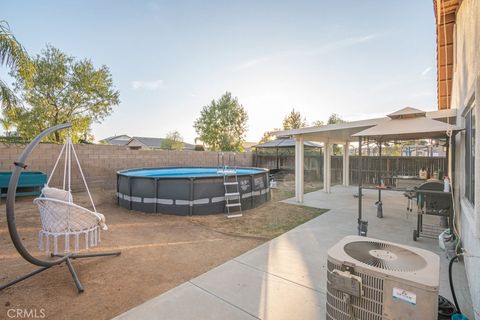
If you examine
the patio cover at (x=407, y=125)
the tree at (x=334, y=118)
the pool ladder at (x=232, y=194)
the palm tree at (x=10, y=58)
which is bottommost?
the pool ladder at (x=232, y=194)

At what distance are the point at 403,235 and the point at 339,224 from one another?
4.22ft

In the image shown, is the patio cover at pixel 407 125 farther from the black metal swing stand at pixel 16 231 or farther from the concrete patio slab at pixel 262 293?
the black metal swing stand at pixel 16 231

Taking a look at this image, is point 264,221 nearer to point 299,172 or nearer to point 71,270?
point 299,172

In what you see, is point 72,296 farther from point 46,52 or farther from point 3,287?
point 46,52

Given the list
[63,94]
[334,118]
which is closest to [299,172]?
[63,94]

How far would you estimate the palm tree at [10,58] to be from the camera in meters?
5.84

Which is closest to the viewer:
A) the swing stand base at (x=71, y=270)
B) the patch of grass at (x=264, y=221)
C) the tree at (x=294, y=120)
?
the swing stand base at (x=71, y=270)

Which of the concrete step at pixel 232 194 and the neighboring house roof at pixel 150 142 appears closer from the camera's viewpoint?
the concrete step at pixel 232 194

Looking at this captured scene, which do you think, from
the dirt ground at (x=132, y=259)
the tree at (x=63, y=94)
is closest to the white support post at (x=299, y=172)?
the dirt ground at (x=132, y=259)

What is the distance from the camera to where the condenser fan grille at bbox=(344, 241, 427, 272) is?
1615 millimetres

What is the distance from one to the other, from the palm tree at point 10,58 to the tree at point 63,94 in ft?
25.0

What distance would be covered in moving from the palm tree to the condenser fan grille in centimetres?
860

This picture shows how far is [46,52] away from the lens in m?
13.3

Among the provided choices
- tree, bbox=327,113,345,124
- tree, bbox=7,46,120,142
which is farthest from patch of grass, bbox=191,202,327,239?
tree, bbox=327,113,345,124
